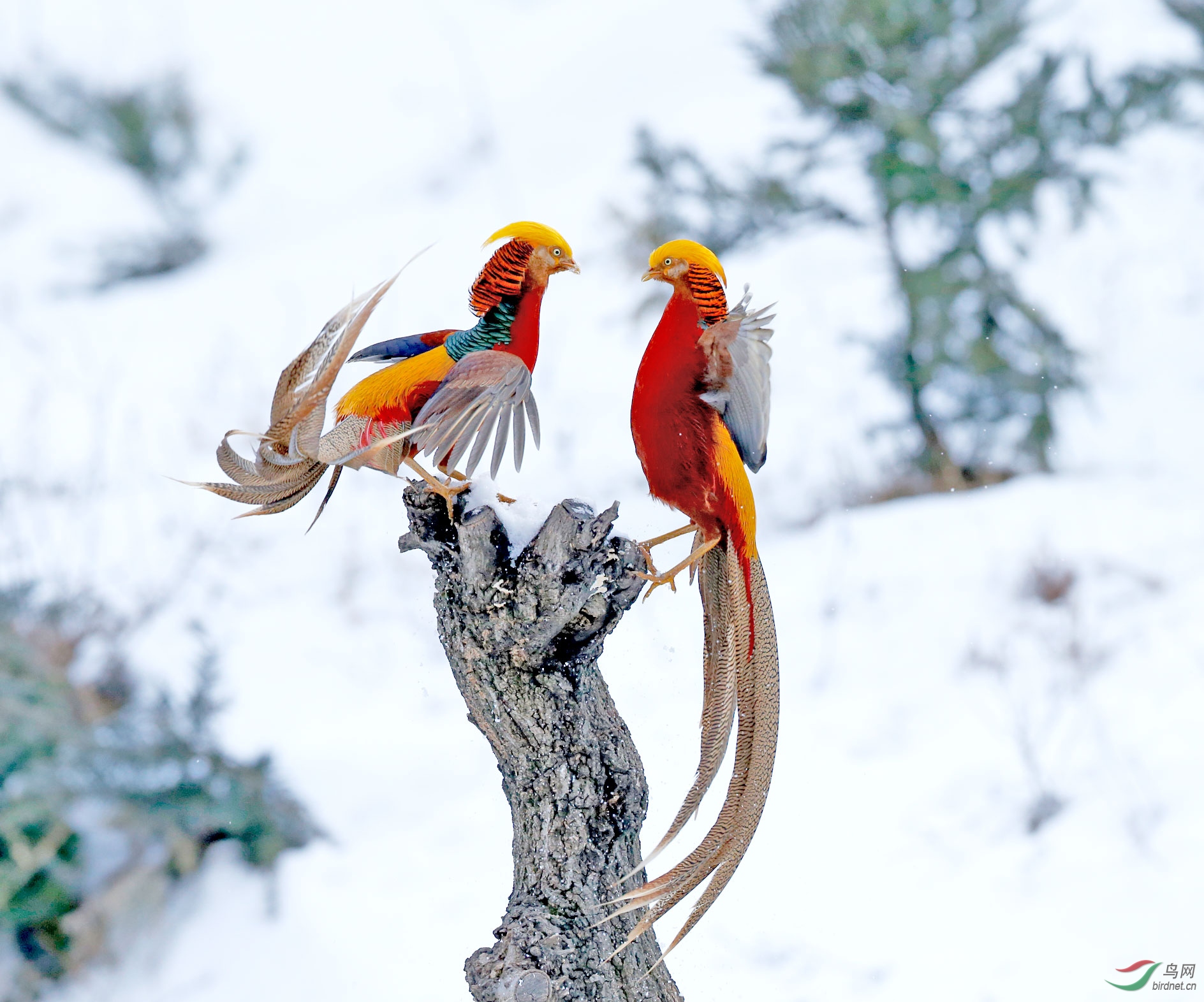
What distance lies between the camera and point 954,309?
490 centimetres

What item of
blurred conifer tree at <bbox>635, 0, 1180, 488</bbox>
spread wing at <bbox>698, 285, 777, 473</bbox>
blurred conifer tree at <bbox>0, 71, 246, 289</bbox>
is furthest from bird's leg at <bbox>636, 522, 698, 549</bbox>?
blurred conifer tree at <bbox>0, 71, 246, 289</bbox>

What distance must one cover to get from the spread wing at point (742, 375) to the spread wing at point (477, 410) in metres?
0.28

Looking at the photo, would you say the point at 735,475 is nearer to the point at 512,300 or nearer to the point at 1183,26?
the point at 512,300

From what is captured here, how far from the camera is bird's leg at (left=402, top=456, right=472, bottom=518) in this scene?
1595 millimetres

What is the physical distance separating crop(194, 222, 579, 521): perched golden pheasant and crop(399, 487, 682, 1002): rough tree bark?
0.11 m

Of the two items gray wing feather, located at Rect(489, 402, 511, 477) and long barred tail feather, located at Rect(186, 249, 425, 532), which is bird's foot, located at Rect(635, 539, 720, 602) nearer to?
gray wing feather, located at Rect(489, 402, 511, 477)

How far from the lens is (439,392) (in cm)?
154

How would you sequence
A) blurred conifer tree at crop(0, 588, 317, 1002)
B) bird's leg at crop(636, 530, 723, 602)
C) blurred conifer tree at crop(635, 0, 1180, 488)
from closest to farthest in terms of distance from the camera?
bird's leg at crop(636, 530, 723, 602) < blurred conifer tree at crop(0, 588, 317, 1002) < blurred conifer tree at crop(635, 0, 1180, 488)

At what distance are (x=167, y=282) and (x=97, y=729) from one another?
3.53 meters

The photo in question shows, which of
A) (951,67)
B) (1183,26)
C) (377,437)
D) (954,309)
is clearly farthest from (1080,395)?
(377,437)

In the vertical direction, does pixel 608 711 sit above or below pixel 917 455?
below

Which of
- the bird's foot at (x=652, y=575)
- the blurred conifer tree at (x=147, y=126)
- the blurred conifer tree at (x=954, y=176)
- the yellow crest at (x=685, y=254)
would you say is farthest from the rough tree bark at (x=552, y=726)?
the blurred conifer tree at (x=147, y=126)

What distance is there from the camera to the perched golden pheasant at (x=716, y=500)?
162 cm

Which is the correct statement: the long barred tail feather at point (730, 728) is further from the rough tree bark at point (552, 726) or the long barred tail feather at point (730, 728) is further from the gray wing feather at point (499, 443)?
the gray wing feather at point (499, 443)
